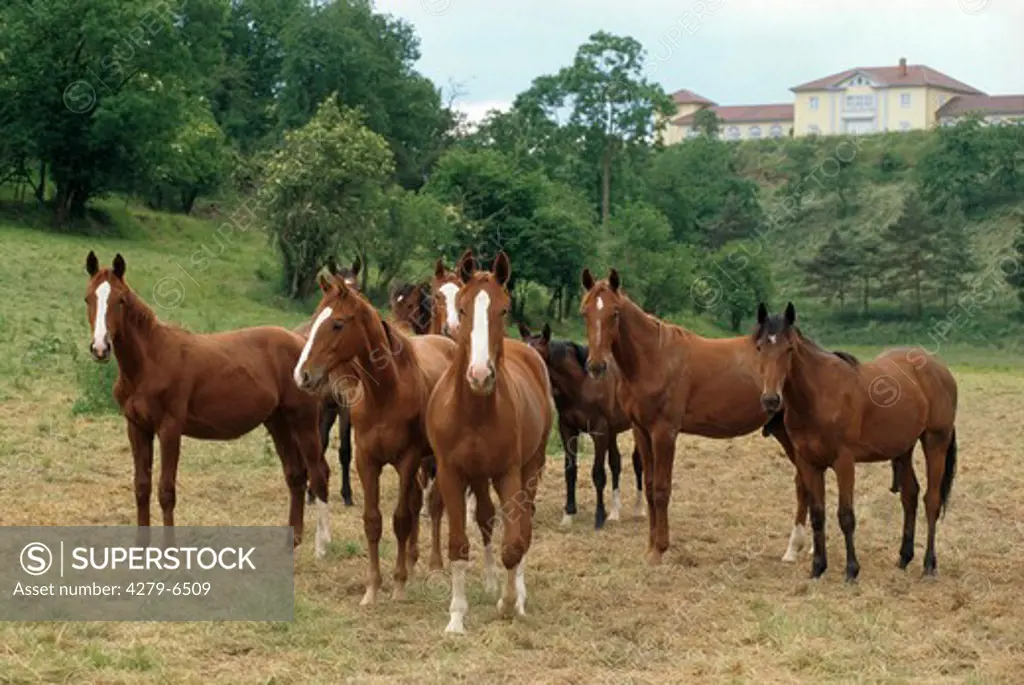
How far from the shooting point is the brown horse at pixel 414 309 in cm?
1373

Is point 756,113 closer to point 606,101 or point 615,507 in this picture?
point 606,101

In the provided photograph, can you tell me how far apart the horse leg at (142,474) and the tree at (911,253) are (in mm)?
53475

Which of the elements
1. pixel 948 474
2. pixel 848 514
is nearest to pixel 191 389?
pixel 848 514

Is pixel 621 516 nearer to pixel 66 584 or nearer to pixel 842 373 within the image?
pixel 842 373

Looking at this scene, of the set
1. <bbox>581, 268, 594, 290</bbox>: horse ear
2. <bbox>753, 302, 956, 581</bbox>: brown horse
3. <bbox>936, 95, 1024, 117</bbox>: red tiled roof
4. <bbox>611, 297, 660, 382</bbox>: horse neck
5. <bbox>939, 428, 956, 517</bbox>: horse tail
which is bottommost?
<bbox>939, 428, 956, 517</bbox>: horse tail

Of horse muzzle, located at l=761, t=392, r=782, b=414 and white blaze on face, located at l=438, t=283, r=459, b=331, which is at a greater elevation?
white blaze on face, located at l=438, t=283, r=459, b=331

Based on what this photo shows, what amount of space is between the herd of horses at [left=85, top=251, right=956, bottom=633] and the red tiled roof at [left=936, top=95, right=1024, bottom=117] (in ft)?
375

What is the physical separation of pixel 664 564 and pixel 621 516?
2.53 meters

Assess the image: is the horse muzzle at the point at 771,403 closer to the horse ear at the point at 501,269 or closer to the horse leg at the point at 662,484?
the horse leg at the point at 662,484

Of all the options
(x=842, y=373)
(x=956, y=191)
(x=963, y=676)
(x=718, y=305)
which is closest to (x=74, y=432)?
(x=842, y=373)

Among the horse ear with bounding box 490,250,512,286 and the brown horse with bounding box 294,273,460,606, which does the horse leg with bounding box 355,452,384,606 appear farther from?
the horse ear with bounding box 490,250,512,286

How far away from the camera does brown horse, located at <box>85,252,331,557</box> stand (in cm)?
931

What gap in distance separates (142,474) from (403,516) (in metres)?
2.15

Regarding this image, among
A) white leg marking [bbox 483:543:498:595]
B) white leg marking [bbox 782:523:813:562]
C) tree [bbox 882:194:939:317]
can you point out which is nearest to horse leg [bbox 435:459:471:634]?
white leg marking [bbox 483:543:498:595]
